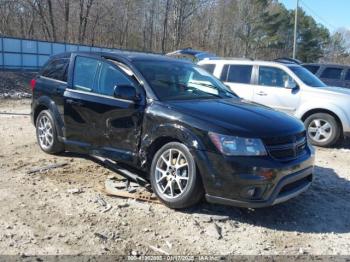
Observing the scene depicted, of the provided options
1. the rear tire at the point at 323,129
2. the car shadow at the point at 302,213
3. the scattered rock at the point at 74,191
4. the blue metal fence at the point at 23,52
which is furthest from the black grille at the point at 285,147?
the blue metal fence at the point at 23,52

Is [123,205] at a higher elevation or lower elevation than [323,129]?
lower

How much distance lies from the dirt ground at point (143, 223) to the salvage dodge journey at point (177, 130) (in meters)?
0.31

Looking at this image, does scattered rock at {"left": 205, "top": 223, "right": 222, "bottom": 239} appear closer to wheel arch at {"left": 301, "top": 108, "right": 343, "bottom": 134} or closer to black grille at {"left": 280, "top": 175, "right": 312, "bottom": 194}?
black grille at {"left": 280, "top": 175, "right": 312, "bottom": 194}

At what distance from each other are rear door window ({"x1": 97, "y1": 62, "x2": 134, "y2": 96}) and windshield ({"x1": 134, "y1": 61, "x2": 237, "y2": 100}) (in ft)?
0.81

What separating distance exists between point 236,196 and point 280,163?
1.90 ft

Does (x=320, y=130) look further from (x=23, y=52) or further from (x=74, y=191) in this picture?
(x=23, y=52)

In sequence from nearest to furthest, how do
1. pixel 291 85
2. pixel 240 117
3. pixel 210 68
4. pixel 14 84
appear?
pixel 240 117, pixel 291 85, pixel 210 68, pixel 14 84

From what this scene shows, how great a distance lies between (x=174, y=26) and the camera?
47406 millimetres

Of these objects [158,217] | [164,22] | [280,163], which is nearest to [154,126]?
[158,217]

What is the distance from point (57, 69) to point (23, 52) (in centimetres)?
1676

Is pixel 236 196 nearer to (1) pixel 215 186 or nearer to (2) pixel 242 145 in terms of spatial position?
(1) pixel 215 186

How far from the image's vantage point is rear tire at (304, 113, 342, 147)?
9.23m

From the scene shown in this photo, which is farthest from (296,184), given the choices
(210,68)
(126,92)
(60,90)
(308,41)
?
(308,41)

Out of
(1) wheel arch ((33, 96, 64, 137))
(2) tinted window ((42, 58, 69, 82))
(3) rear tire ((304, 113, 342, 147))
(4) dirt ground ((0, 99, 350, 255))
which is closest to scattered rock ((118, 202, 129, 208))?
(4) dirt ground ((0, 99, 350, 255))
